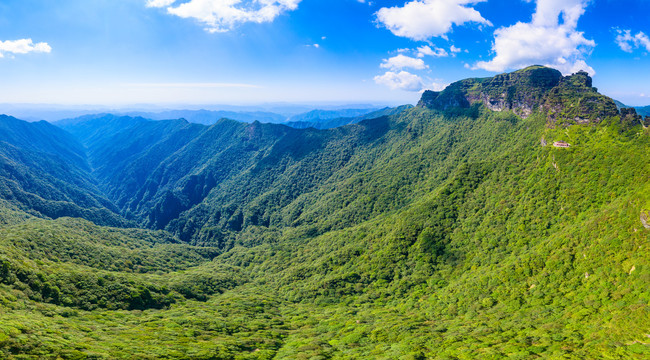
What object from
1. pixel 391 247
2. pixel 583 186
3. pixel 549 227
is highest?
pixel 583 186

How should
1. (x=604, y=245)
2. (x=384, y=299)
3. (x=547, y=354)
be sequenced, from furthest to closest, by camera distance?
1. (x=384, y=299)
2. (x=604, y=245)
3. (x=547, y=354)

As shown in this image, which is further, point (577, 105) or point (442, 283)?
point (577, 105)

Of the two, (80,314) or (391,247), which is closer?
(80,314)

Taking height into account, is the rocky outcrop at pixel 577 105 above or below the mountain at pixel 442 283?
above

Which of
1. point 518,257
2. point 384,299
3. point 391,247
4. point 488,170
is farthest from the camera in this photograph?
point 488,170

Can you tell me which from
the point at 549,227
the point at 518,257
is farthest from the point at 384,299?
the point at 549,227

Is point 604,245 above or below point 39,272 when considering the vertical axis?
above

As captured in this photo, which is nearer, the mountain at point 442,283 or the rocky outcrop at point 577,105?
the mountain at point 442,283

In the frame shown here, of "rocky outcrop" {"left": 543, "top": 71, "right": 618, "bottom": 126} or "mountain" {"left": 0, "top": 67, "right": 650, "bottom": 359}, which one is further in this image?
"rocky outcrop" {"left": 543, "top": 71, "right": 618, "bottom": 126}

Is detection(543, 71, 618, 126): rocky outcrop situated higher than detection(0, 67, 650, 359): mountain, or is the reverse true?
detection(543, 71, 618, 126): rocky outcrop

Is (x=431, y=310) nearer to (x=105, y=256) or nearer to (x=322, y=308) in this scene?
(x=322, y=308)

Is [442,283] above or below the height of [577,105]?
below
